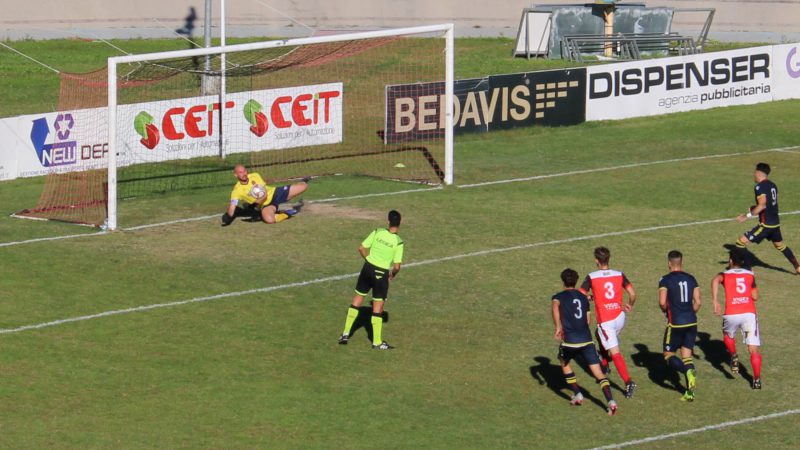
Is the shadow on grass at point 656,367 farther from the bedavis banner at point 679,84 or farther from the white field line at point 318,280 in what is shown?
the bedavis banner at point 679,84

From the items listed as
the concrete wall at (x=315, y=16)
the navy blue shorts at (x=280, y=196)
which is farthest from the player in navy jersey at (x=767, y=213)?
the concrete wall at (x=315, y=16)

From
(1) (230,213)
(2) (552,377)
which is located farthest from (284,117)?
(2) (552,377)

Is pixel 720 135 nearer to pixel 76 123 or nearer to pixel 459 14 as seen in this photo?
pixel 76 123

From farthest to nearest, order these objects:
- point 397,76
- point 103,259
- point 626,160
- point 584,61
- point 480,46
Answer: point 480,46 < point 584,61 < point 397,76 < point 626,160 < point 103,259

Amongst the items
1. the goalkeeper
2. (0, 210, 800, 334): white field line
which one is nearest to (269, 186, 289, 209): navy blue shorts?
the goalkeeper

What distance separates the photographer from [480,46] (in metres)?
53.8

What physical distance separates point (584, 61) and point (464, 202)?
883 inches

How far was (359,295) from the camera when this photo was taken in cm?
1892

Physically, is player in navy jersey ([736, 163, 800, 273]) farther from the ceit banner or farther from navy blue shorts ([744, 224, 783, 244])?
the ceit banner

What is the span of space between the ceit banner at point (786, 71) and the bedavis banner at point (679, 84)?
182mm

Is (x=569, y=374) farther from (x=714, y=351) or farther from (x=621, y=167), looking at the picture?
(x=621, y=167)

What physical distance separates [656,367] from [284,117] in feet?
56.7

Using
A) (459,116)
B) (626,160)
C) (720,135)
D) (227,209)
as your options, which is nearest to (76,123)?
(227,209)

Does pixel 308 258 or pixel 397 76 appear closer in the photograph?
pixel 308 258
